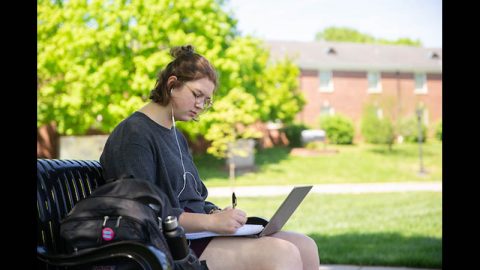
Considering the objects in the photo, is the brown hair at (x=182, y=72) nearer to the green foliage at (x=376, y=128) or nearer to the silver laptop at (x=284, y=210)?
the silver laptop at (x=284, y=210)

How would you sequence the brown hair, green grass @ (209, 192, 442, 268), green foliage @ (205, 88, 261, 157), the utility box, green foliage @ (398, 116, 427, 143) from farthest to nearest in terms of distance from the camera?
green foliage @ (398, 116, 427, 143) → the utility box → green foliage @ (205, 88, 261, 157) → green grass @ (209, 192, 442, 268) → the brown hair

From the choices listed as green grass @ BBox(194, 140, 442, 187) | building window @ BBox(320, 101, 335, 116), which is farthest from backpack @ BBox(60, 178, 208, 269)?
building window @ BBox(320, 101, 335, 116)

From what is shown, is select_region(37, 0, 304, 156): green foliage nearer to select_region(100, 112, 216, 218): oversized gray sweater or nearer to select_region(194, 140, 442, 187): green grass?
select_region(194, 140, 442, 187): green grass

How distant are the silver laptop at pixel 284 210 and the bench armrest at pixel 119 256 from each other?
67 cm

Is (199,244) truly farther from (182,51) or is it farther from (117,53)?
(117,53)

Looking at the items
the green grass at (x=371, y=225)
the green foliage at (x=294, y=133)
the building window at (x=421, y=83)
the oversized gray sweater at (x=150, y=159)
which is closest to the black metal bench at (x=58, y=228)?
the oversized gray sweater at (x=150, y=159)

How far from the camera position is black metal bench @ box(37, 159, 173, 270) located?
6.11ft

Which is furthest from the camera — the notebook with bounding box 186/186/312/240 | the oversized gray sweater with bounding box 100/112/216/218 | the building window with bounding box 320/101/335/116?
the building window with bounding box 320/101/335/116

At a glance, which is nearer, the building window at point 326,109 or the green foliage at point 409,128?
the green foliage at point 409,128

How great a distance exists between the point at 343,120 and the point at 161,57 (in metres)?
15.9

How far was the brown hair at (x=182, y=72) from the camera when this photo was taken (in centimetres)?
246

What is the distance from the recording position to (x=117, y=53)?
66.3 ft
